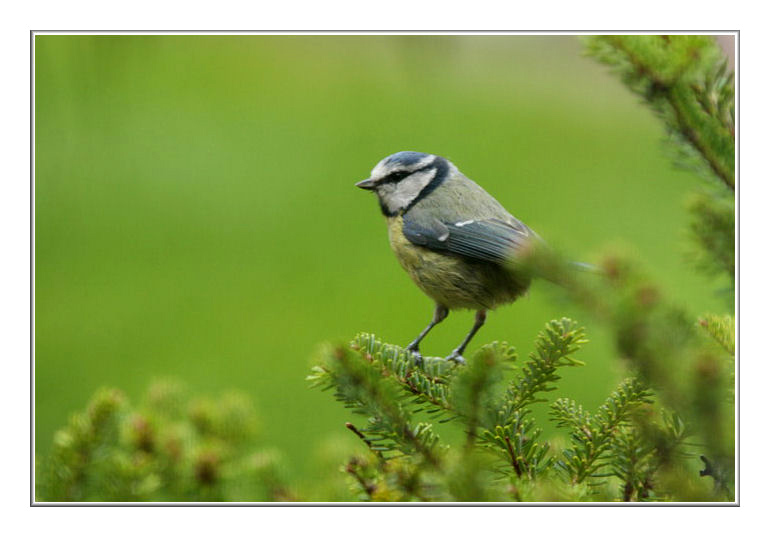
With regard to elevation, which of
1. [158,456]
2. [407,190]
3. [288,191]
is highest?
[288,191]

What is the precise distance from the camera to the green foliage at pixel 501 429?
77 cm

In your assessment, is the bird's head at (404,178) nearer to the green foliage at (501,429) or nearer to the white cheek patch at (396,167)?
the white cheek patch at (396,167)

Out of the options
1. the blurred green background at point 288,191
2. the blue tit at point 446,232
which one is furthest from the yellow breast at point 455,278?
the blurred green background at point 288,191

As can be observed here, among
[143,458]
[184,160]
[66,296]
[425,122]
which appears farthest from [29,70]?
[425,122]

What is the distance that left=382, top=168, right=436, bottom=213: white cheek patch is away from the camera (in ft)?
4.32

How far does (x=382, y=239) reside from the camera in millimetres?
2156

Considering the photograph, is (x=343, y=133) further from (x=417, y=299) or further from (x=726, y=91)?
(x=726, y=91)

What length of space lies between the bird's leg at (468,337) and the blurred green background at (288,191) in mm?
94

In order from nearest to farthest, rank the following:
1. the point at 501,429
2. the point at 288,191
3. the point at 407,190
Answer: the point at 501,429
the point at 407,190
the point at 288,191

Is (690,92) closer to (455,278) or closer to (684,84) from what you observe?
(684,84)

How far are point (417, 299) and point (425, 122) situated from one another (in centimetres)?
52

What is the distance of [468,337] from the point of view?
51.7 inches

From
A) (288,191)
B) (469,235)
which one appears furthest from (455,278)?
(288,191)

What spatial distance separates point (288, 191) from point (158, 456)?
1.48 meters
